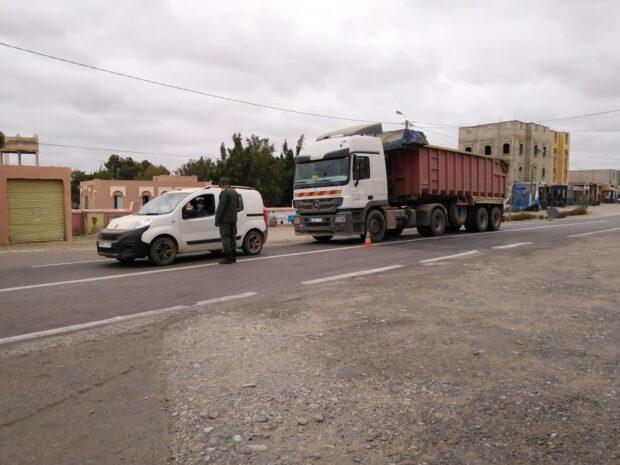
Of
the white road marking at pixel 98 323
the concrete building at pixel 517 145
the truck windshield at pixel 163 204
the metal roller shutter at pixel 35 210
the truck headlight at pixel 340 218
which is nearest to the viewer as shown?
the white road marking at pixel 98 323

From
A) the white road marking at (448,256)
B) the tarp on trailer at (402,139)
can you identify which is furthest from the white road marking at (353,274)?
the tarp on trailer at (402,139)

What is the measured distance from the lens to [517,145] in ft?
198

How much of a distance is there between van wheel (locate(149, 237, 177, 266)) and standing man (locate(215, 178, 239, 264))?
1.12 m

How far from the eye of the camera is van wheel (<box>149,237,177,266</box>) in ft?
34.4

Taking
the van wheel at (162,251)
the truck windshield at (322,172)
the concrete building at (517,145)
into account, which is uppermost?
the concrete building at (517,145)

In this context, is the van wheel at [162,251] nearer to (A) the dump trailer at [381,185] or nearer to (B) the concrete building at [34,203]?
(A) the dump trailer at [381,185]

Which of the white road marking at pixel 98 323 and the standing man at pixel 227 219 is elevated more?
the standing man at pixel 227 219

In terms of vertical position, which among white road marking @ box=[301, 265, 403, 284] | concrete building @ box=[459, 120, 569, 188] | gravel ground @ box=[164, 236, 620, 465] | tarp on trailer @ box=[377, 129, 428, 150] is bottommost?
gravel ground @ box=[164, 236, 620, 465]

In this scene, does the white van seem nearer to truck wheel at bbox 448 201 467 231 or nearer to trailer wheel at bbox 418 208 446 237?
trailer wheel at bbox 418 208 446 237

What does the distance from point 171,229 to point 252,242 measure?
2439 mm

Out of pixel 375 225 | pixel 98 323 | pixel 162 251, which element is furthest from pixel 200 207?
pixel 375 225

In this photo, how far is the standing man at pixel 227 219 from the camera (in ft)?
35.6

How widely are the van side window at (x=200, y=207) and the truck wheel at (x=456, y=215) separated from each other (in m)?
10.7

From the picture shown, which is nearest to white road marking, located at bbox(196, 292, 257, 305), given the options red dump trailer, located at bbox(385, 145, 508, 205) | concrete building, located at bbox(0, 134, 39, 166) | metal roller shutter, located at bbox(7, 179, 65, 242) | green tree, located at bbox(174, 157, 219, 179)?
red dump trailer, located at bbox(385, 145, 508, 205)
